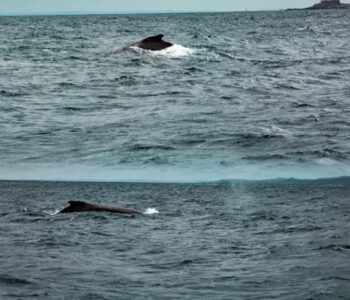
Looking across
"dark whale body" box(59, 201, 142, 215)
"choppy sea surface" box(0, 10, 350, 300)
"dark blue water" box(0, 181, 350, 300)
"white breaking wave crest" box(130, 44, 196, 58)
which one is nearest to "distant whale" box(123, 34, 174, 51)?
"white breaking wave crest" box(130, 44, 196, 58)

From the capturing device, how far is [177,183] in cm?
1421

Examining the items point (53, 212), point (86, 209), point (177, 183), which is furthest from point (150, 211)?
point (177, 183)

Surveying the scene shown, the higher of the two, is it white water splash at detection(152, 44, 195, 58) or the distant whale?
the distant whale

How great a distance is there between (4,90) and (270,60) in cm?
1523

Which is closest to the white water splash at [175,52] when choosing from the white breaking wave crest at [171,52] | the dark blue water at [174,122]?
the white breaking wave crest at [171,52]

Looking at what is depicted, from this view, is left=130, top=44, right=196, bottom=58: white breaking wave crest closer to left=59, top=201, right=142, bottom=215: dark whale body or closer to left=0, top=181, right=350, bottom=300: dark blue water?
left=0, top=181, right=350, bottom=300: dark blue water

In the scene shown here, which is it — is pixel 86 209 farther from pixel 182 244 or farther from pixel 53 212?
pixel 182 244

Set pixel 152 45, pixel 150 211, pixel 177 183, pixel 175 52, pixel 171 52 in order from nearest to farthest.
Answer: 1. pixel 150 211
2. pixel 177 183
3. pixel 171 52
4. pixel 175 52
5. pixel 152 45

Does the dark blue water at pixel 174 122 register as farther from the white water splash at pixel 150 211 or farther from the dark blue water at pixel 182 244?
the white water splash at pixel 150 211

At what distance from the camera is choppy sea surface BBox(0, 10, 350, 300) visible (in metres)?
8.30

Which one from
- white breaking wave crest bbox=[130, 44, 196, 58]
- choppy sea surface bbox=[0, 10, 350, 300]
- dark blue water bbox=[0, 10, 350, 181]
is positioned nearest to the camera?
choppy sea surface bbox=[0, 10, 350, 300]

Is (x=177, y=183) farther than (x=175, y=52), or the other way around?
(x=175, y=52)

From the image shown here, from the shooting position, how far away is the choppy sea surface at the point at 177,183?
8.30m

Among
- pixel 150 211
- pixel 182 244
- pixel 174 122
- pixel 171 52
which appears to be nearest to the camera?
pixel 182 244
